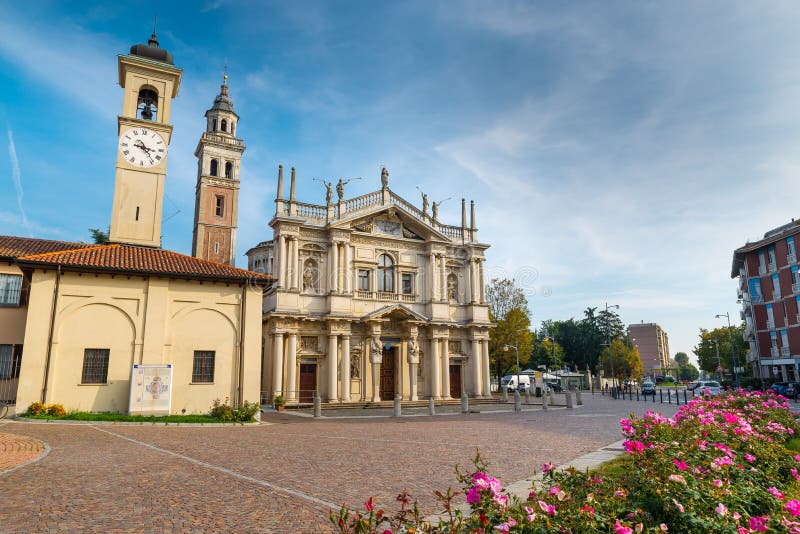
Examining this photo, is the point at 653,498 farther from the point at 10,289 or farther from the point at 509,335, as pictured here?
the point at 509,335

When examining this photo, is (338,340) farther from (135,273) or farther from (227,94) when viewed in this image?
(227,94)

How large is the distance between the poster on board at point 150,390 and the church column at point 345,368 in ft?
45.5

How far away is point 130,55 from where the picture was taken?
27.8 meters

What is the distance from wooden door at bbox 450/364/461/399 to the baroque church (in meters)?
0.09

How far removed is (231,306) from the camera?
76.0ft

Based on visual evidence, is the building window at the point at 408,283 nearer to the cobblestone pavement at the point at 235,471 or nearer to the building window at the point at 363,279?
the building window at the point at 363,279

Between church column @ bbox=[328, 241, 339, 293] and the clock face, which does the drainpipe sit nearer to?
the clock face

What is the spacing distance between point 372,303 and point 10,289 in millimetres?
20652

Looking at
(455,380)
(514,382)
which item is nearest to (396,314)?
(455,380)

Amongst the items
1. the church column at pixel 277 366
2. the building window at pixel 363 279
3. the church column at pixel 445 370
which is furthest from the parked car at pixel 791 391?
the church column at pixel 277 366

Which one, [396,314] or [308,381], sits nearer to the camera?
[308,381]

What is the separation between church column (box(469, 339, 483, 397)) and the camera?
37688mm

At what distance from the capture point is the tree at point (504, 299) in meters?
52.2

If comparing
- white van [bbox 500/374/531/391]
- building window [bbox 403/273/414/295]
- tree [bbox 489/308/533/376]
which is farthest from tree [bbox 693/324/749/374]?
building window [bbox 403/273/414/295]
